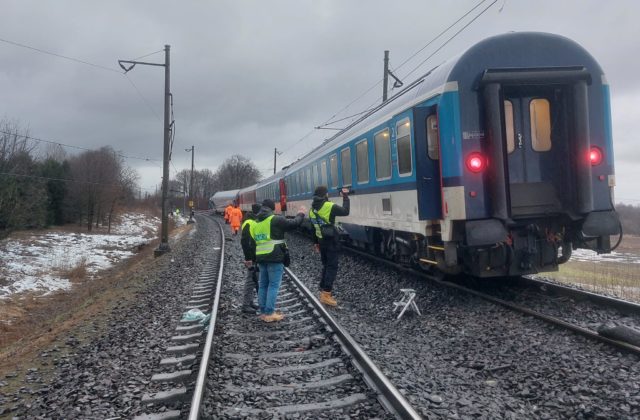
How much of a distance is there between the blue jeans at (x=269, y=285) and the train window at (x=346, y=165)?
5.56 m

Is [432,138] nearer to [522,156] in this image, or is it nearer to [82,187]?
[522,156]

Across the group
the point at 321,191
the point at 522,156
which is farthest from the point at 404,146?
the point at 522,156

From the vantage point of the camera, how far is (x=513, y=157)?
762 centimetres

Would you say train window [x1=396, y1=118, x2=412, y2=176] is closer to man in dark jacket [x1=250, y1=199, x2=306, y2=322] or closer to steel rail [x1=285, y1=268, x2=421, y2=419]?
man in dark jacket [x1=250, y1=199, x2=306, y2=322]

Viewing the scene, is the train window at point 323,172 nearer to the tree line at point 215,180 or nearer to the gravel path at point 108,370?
the gravel path at point 108,370

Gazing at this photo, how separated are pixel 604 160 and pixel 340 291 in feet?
16.8

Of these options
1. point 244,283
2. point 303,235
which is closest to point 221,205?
point 303,235

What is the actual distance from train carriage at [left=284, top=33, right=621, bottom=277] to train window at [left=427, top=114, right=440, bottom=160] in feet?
0.06

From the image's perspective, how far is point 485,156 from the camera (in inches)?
287

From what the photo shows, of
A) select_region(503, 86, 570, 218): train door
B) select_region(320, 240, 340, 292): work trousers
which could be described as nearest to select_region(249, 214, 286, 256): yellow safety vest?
select_region(320, 240, 340, 292): work trousers

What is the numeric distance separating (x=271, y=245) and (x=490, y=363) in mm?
3517

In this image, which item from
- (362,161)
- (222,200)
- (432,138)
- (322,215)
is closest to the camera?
(432,138)

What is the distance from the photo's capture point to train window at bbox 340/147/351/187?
12726 mm

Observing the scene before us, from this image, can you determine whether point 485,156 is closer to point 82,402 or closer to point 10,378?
point 82,402
